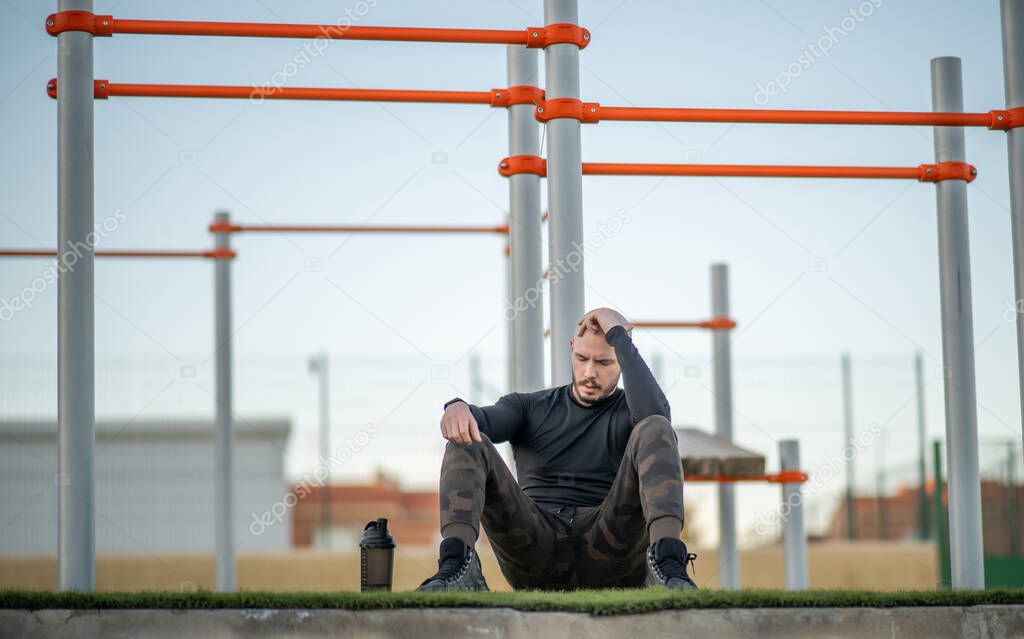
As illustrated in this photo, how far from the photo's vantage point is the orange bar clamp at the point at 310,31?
411cm

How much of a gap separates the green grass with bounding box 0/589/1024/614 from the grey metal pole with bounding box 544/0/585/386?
5.16 ft

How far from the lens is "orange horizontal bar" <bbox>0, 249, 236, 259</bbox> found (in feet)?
22.5

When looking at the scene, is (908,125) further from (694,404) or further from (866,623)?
(694,404)

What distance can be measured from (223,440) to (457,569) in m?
4.14

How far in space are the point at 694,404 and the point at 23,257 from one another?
462cm

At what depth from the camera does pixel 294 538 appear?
10617 mm

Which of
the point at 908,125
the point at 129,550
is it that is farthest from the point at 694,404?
the point at 908,125

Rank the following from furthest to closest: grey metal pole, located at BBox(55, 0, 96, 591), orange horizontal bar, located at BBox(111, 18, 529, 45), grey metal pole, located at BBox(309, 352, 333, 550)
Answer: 1. grey metal pole, located at BBox(309, 352, 333, 550)
2. orange horizontal bar, located at BBox(111, 18, 529, 45)
3. grey metal pole, located at BBox(55, 0, 96, 591)

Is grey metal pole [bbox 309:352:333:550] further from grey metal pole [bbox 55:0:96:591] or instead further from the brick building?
grey metal pole [bbox 55:0:96:591]

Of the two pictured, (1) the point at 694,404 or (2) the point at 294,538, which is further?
(2) the point at 294,538

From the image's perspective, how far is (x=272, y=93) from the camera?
455cm

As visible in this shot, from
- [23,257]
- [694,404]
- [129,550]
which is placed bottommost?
[129,550]

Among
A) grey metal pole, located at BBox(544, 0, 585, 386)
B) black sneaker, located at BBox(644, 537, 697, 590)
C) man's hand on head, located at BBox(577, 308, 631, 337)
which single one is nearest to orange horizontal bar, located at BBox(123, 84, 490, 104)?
grey metal pole, located at BBox(544, 0, 585, 386)

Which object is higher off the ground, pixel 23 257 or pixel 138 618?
pixel 23 257
